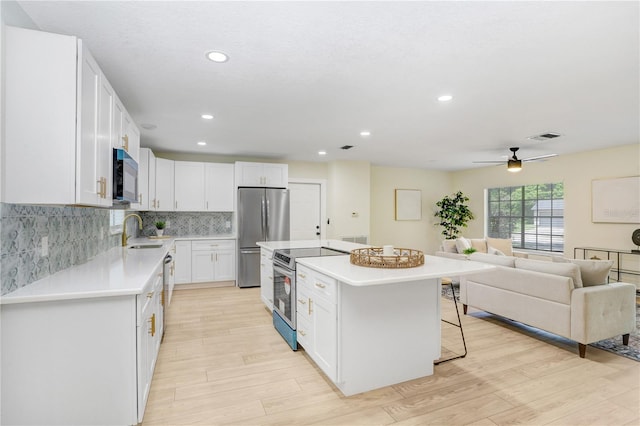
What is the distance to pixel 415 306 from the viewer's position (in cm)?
250

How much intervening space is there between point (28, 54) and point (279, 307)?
9.10 ft

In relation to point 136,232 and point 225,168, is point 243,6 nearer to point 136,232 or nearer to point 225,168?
point 225,168

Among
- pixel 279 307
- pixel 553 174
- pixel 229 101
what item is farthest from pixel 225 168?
pixel 553 174

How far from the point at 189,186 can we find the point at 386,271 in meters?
4.46

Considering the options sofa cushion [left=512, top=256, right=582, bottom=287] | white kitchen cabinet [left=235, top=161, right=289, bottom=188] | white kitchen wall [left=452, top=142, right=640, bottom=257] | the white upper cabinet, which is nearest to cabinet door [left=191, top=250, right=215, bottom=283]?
white kitchen cabinet [left=235, top=161, right=289, bottom=188]

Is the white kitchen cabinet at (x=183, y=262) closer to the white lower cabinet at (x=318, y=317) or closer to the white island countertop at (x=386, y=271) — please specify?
the white lower cabinet at (x=318, y=317)

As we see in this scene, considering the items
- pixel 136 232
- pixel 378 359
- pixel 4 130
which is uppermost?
pixel 4 130

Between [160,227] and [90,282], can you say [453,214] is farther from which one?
[90,282]

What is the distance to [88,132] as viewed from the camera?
6.14 ft

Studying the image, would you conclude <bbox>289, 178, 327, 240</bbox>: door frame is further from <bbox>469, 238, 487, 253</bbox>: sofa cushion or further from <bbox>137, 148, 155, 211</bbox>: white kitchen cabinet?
<bbox>137, 148, 155, 211</bbox>: white kitchen cabinet

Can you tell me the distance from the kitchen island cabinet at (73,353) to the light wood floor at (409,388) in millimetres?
387

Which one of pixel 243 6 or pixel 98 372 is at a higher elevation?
pixel 243 6

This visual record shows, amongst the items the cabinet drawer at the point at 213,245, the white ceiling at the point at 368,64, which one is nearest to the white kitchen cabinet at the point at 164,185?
the cabinet drawer at the point at 213,245

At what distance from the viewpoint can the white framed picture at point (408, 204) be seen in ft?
25.2
